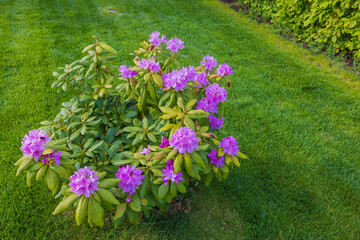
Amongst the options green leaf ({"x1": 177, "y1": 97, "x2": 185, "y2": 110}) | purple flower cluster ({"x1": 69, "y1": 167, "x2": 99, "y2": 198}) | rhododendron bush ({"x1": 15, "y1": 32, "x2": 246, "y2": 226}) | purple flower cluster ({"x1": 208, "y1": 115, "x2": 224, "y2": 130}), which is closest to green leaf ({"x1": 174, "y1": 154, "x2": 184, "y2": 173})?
rhododendron bush ({"x1": 15, "y1": 32, "x2": 246, "y2": 226})

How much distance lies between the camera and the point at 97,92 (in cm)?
187

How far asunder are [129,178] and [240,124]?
196cm

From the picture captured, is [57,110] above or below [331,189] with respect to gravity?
below

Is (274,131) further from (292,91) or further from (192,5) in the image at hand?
(192,5)

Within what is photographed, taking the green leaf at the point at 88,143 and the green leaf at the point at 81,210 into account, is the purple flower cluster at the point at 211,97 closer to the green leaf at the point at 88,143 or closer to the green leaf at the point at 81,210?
the green leaf at the point at 88,143

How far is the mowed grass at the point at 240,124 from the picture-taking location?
2023 mm

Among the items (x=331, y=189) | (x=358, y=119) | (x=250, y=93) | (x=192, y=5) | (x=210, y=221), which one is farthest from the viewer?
(x=192, y=5)

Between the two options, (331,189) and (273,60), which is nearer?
(331,189)

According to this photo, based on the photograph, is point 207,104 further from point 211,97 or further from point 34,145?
point 34,145

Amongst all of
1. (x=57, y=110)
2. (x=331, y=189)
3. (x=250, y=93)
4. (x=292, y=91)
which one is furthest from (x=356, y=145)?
(x=57, y=110)

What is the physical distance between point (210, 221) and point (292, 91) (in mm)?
2491

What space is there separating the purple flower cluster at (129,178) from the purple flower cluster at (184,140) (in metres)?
0.28

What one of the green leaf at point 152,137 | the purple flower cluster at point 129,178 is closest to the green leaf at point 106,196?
the purple flower cluster at point 129,178

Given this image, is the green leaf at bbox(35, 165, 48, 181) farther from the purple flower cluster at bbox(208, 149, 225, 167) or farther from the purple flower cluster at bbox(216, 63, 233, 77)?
the purple flower cluster at bbox(216, 63, 233, 77)
